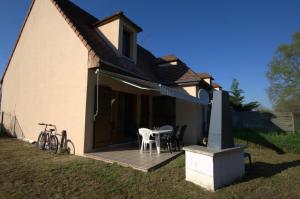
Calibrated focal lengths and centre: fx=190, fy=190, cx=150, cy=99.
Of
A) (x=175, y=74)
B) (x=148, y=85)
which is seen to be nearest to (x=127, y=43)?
(x=175, y=74)

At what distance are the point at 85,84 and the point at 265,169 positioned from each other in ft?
28.9

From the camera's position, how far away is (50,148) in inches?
380

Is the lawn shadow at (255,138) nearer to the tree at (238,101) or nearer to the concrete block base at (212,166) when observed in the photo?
the concrete block base at (212,166)

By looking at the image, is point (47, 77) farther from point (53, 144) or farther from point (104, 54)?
point (53, 144)

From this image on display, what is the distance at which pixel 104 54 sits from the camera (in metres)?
10.3

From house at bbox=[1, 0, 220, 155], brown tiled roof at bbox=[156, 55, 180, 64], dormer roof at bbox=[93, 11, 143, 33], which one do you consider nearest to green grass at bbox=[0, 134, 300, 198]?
house at bbox=[1, 0, 220, 155]

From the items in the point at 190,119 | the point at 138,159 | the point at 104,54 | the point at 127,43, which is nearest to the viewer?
the point at 138,159

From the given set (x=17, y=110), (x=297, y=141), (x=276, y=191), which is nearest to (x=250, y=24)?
(x=297, y=141)

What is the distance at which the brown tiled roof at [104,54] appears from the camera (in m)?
9.82

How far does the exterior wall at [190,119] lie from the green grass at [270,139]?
291 centimetres

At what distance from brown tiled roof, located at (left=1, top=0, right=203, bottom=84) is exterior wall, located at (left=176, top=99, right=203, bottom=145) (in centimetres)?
196

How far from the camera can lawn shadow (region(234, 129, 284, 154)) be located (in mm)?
12090

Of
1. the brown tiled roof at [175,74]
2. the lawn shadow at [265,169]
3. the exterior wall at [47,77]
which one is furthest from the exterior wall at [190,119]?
the exterior wall at [47,77]

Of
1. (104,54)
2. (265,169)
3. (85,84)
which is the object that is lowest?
(265,169)
